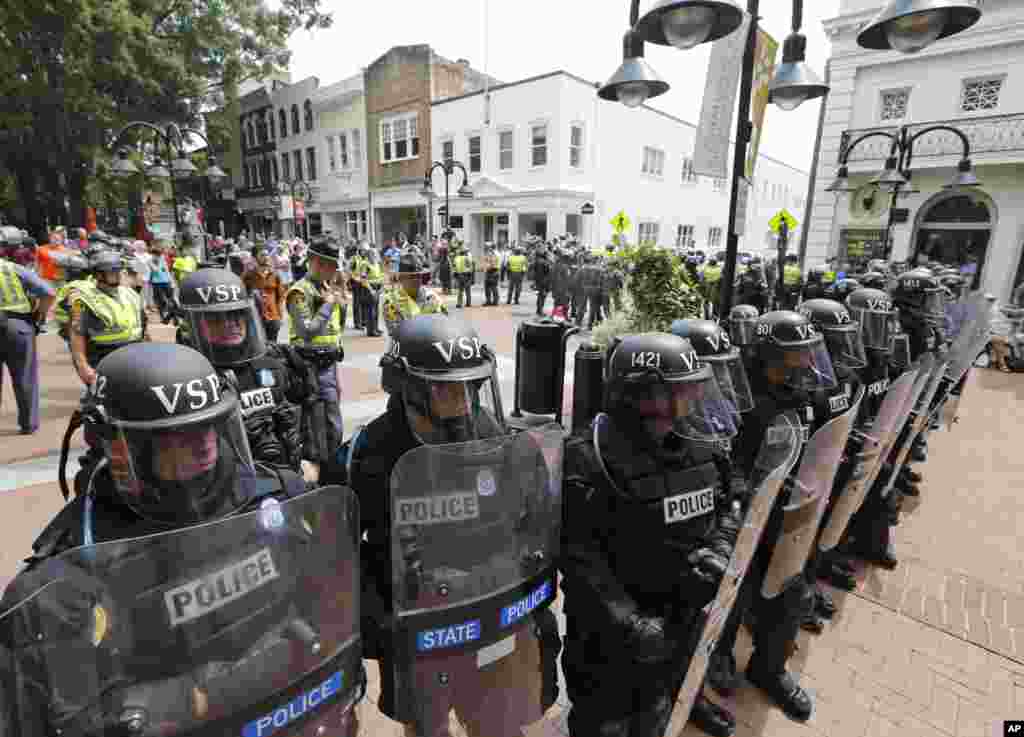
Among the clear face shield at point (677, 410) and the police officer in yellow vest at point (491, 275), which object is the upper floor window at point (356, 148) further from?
the clear face shield at point (677, 410)

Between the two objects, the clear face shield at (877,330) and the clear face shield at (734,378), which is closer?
the clear face shield at (734,378)

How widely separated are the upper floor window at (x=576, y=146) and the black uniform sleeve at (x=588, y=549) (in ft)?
74.4

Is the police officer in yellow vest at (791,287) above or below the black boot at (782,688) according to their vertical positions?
above

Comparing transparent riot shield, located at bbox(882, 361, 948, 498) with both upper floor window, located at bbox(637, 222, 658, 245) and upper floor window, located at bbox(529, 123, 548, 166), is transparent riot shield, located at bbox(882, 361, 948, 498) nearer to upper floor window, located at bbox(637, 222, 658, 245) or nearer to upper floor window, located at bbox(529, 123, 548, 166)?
upper floor window, located at bbox(529, 123, 548, 166)

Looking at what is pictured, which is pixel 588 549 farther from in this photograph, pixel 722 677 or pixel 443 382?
pixel 722 677

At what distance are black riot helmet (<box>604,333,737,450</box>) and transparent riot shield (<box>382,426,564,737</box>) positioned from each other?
15.8 inches

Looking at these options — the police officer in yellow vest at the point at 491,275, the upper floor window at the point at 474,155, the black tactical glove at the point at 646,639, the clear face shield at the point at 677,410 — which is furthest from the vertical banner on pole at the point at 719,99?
the upper floor window at the point at 474,155

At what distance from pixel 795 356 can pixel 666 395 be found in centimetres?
138

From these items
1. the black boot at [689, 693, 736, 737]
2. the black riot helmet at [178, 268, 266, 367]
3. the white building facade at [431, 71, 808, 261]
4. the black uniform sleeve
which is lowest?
the black boot at [689, 693, 736, 737]

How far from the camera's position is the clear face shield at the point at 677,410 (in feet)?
6.75

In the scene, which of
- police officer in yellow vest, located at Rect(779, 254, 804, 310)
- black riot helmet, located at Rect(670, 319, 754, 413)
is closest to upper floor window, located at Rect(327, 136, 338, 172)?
police officer in yellow vest, located at Rect(779, 254, 804, 310)

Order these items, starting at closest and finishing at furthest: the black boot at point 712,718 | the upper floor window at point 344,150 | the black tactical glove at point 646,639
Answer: the black tactical glove at point 646,639 < the black boot at point 712,718 < the upper floor window at point 344,150

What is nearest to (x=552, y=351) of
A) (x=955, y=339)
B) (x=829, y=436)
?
(x=829, y=436)

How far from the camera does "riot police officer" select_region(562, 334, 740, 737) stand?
1.92 meters
